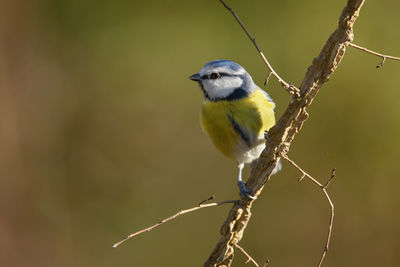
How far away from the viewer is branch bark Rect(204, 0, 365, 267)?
130cm

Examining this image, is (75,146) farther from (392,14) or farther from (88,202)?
(392,14)

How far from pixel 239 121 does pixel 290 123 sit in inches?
28.0

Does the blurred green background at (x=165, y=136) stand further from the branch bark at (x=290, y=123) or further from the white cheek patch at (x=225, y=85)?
the branch bark at (x=290, y=123)

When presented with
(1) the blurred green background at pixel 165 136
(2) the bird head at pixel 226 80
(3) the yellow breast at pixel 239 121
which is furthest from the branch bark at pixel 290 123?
(1) the blurred green background at pixel 165 136

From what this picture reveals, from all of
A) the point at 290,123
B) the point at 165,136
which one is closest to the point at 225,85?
the point at 290,123

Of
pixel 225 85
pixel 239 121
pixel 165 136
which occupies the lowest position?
pixel 165 136

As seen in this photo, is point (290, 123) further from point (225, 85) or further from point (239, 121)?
point (225, 85)

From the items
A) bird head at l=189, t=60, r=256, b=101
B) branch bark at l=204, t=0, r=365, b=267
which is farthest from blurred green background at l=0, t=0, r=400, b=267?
branch bark at l=204, t=0, r=365, b=267

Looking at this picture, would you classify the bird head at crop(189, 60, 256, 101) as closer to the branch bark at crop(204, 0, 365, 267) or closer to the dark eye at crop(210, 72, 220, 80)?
the dark eye at crop(210, 72, 220, 80)

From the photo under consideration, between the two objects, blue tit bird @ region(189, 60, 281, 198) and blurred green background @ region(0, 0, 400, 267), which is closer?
blue tit bird @ region(189, 60, 281, 198)

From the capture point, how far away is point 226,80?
7.32ft

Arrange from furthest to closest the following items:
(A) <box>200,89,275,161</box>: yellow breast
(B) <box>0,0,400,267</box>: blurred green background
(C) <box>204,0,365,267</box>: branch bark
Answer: (B) <box>0,0,400,267</box>: blurred green background, (A) <box>200,89,275,161</box>: yellow breast, (C) <box>204,0,365,267</box>: branch bark

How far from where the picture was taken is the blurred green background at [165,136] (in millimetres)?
3203

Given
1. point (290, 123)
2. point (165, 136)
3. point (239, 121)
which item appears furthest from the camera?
point (165, 136)
